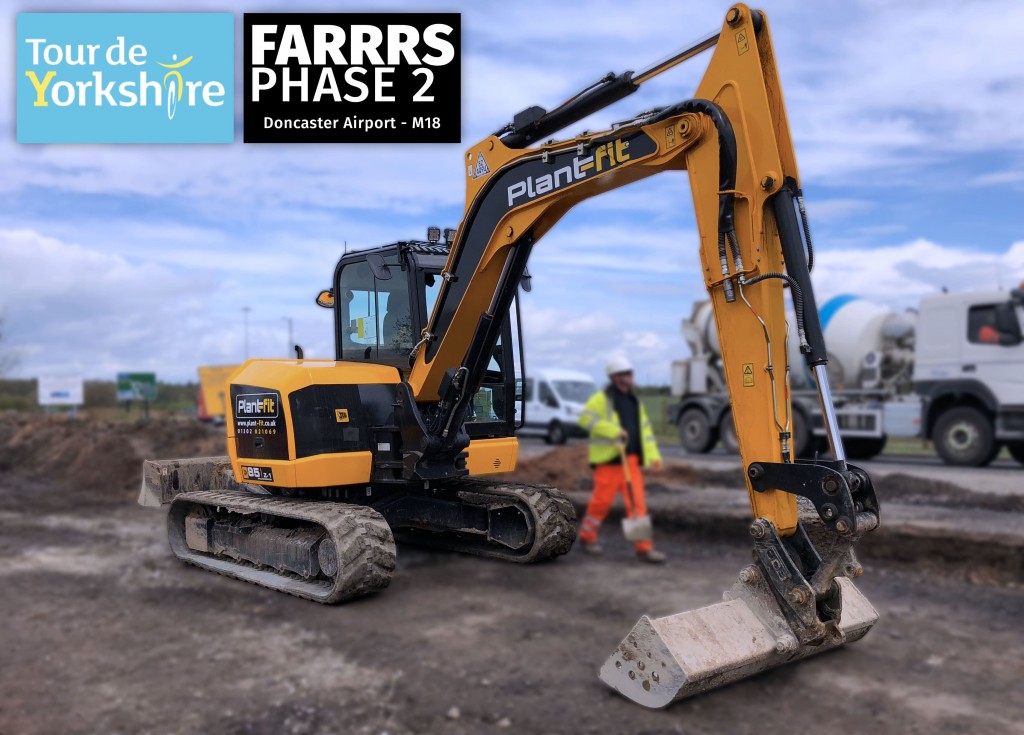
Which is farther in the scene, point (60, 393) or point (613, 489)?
point (60, 393)

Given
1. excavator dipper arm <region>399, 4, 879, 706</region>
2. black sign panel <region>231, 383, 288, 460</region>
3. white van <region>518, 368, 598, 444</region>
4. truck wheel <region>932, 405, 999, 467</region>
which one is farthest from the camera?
white van <region>518, 368, 598, 444</region>

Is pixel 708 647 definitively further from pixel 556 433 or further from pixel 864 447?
pixel 556 433

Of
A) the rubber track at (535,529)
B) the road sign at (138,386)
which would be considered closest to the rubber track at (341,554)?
the rubber track at (535,529)

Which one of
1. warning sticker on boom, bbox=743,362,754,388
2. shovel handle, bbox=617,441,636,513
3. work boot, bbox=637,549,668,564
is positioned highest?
warning sticker on boom, bbox=743,362,754,388

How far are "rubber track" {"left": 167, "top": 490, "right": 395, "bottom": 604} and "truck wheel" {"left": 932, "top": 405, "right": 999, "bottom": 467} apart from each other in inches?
617

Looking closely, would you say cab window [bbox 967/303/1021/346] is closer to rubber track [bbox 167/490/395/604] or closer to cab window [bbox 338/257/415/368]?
cab window [bbox 338/257/415/368]

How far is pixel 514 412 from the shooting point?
5152mm

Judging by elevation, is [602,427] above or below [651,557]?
above

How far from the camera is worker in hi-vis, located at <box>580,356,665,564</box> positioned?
948cm

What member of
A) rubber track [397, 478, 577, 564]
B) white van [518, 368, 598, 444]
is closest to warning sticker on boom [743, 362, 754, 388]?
rubber track [397, 478, 577, 564]

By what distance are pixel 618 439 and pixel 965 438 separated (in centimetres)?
1099

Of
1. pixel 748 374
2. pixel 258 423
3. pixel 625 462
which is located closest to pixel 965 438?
pixel 625 462

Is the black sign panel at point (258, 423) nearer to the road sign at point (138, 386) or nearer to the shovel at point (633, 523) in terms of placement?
the shovel at point (633, 523)

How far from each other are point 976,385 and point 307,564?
15710 millimetres
